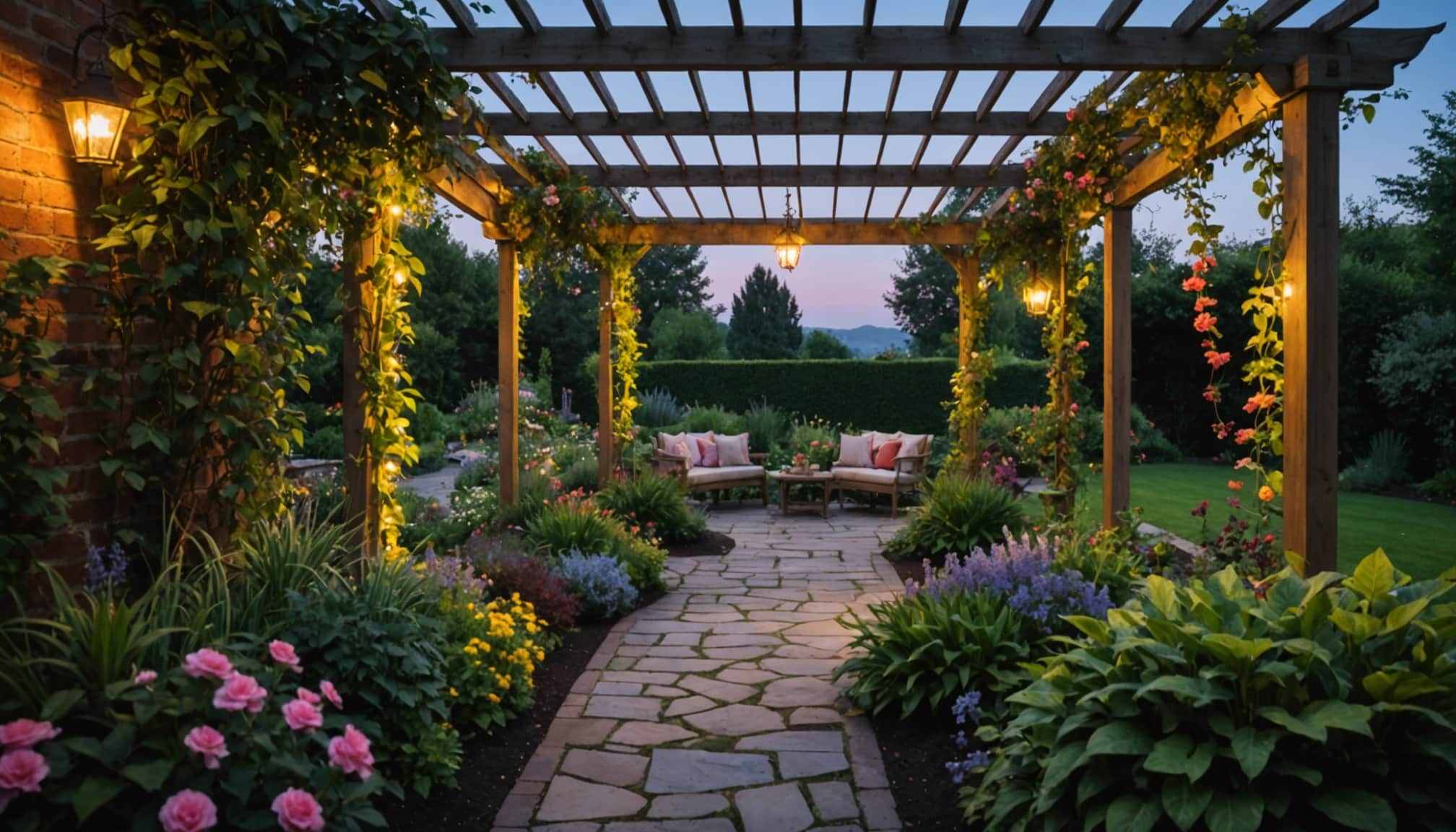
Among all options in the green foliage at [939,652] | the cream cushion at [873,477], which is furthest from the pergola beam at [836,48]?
the cream cushion at [873,477]

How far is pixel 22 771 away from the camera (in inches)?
73.4

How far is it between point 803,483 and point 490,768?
7.53 metres

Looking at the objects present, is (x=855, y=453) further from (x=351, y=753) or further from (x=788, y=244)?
(x=351, y=753)

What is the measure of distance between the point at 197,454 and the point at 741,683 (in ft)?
8.02

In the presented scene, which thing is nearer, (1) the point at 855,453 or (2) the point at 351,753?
(2) the point at 351,753

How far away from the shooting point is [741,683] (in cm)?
448

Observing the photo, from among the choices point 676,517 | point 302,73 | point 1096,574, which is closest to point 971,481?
point 676,517

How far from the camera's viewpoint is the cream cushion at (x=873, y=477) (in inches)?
401

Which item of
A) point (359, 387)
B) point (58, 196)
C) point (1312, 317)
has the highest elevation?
point (58, 196)

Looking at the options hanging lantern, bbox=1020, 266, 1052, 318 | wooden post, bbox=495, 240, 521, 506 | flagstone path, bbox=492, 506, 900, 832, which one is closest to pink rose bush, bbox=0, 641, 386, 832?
flagstone path, bbox=492, 506, 900, 832

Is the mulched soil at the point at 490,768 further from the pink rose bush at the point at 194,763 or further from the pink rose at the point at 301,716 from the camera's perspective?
the pink rose at the point at 301,716

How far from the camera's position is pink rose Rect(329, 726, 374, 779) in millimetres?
2051

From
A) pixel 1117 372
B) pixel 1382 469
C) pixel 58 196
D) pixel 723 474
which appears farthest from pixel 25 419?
pixel 1382 469

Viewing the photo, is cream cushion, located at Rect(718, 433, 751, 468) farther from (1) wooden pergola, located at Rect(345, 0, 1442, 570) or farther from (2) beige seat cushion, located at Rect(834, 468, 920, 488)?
(1) wooden pergola, located at Rect(345, 0, 1442, 570)
